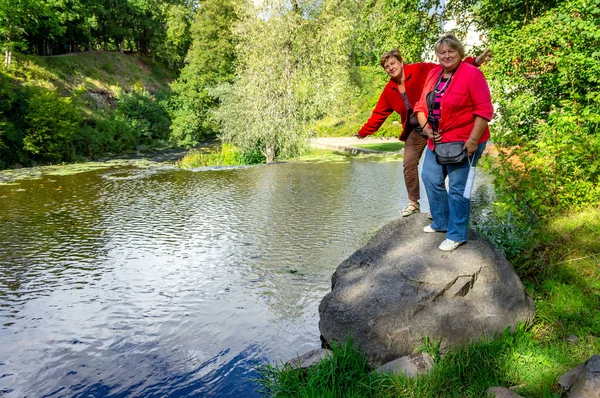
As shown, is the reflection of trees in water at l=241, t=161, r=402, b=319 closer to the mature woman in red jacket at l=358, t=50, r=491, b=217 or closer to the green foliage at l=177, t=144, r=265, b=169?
the mature woman in red jacket at l=358, t=50, r=491, b=217

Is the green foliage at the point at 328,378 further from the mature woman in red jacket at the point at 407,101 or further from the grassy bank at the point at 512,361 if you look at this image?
the mature woman in red jacket at the point at 407,101

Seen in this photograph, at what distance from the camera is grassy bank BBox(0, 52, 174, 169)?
790 inches

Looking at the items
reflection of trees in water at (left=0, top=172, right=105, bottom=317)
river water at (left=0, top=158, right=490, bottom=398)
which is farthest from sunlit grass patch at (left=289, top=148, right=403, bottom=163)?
reflection of trees in water at (left=0, top=172, right=105, bottom=317)

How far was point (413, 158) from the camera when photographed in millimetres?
5004

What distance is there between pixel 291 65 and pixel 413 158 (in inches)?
509

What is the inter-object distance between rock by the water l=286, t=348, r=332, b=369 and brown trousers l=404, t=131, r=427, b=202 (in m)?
2.29

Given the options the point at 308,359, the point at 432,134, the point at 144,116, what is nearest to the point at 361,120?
the point at 144,116

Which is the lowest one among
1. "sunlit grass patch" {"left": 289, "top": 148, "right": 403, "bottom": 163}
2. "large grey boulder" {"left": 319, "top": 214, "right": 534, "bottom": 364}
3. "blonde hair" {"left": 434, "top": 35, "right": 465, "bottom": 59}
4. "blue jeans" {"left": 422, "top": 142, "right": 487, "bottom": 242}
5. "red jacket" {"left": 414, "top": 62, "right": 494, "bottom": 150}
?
"sunlit grass patch" {"left": 289, "top": 148, "right": 403, "bottom": 163}

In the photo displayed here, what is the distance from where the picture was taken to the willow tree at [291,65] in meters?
16.5

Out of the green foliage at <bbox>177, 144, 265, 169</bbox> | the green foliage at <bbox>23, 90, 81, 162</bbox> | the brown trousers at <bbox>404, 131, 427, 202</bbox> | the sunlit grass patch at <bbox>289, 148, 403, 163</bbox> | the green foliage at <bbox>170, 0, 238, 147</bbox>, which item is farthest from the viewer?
the green foliage at <bbox>170, 0, 238, 147</bbox>

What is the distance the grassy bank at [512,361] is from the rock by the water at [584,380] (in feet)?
0.34

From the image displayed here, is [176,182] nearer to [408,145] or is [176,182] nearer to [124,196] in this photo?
[124,196]

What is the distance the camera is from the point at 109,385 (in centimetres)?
362

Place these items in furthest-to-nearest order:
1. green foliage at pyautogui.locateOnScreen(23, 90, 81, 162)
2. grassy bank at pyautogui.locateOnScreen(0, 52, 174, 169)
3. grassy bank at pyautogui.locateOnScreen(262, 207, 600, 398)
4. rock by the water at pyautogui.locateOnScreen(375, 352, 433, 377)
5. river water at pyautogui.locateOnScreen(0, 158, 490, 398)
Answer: grassy bank at pyautogui.locateOnScreen(0, 52, 174, 169) → green foliage at pyautogui.locateOnScreen(23, 90, 81, 162) → river water at pyautogui.locateOnScreen(0, 158, 490, 398) → rock by the water at pyautogui.locateOnScreen(375, 352, 433, 377) → grassy bank at pyautogui.locateOnScreen(262, 207, 600, 398)
